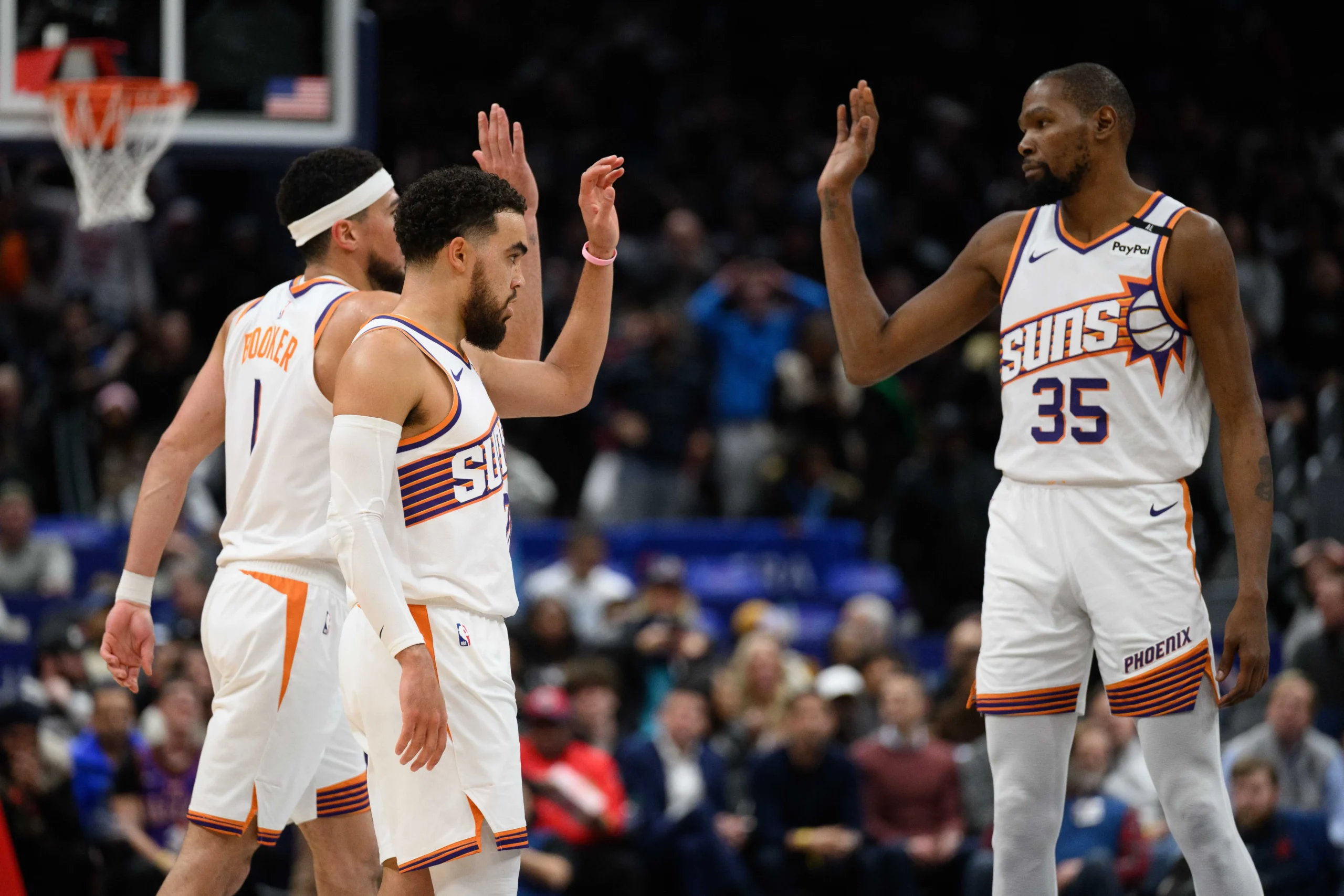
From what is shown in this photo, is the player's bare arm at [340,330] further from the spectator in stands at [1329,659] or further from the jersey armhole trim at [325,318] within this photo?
the spectator in stands at [1329,659]

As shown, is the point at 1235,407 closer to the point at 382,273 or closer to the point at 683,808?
the point at 382,273

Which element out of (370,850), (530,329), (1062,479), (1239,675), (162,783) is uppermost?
(530,329)

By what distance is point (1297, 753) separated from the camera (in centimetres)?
949

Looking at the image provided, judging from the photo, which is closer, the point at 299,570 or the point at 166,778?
the point at 299,570

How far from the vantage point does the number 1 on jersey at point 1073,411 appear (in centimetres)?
489

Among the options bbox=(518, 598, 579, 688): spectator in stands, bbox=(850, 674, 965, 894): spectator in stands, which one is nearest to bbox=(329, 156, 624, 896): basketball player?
bbox=(850, 674, 965, 894): spectator in stands

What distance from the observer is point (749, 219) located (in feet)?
53.5

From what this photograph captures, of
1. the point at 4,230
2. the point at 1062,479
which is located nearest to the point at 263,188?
the point at 4,230

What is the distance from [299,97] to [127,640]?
400cm

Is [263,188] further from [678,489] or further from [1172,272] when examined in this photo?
[1172,272]

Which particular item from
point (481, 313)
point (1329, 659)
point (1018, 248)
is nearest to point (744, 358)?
point (1329, 659)

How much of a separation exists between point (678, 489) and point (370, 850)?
28.8ft

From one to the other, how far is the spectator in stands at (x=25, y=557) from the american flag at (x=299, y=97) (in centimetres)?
461

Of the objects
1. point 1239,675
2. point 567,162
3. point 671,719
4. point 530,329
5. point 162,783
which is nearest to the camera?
point 1239,675
